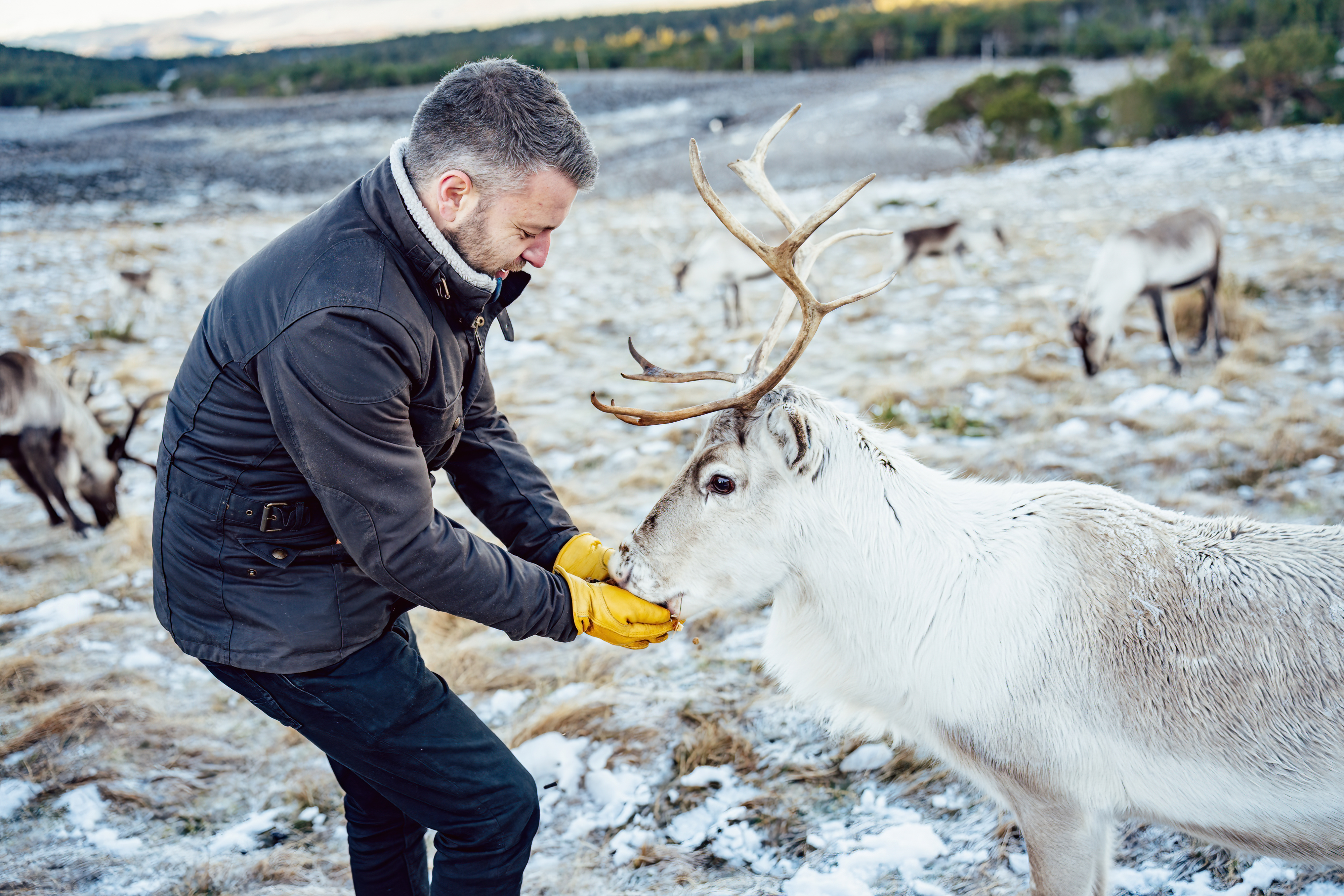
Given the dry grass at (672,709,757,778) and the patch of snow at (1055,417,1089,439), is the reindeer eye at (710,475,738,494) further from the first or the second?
the patch of snow at (1055,417,1089,439)

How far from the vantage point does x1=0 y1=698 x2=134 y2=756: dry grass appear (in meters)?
3.02

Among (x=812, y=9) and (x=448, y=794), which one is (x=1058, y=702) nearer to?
(x=448, y=794)

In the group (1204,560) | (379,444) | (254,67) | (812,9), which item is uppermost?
(812,9)

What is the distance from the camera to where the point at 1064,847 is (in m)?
1.95

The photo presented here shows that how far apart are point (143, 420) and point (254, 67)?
183ft

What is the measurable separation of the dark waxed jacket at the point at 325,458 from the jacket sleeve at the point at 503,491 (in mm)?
374

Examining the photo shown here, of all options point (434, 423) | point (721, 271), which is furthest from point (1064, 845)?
point (721, 271)

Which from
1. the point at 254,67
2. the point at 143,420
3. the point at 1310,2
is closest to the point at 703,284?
the point at 143,420

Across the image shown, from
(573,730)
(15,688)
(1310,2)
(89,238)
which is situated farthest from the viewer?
(1310,2)

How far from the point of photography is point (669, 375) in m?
2.27

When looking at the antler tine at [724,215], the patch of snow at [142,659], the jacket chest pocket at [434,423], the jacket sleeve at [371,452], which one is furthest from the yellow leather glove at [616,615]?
the patch of snow at [142,659]

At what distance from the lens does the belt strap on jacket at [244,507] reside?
1.68m

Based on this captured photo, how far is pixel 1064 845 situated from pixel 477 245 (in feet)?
6.21

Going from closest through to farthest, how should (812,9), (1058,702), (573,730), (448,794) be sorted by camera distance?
(448,794) → (1058,702) → (573,730) → (812,9)
